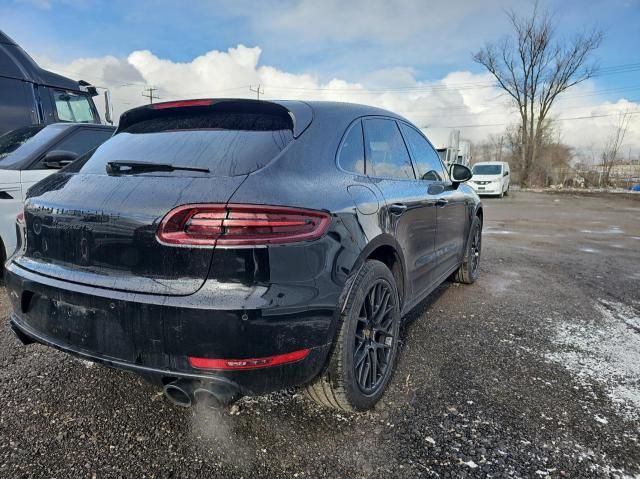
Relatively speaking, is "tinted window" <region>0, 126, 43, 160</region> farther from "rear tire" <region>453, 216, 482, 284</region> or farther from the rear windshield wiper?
"rear tire" <region>453, 216, 482, 284</region>

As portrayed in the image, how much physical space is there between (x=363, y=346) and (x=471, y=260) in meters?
2.87

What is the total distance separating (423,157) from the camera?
3.53m

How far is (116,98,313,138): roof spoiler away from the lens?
2.14m

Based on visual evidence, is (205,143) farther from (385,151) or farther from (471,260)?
(471,260)

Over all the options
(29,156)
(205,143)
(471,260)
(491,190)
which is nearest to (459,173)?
(471,260)

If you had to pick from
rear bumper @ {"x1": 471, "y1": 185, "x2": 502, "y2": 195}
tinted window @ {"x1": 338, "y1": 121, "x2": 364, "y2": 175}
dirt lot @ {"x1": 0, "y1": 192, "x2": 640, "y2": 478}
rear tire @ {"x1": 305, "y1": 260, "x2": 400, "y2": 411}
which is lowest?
rear bumper @ {"x1": 471, "y1": 185, "x2": 502, "y2": 195}

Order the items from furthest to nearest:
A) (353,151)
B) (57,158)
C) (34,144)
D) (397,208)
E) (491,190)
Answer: (491,190)
(34,144)
(57,158)
(397,208)
(353,151)

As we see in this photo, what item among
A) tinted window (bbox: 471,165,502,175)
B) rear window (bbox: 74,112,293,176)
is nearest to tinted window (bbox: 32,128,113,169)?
A: rear window (bbox: 74,112,293,176)

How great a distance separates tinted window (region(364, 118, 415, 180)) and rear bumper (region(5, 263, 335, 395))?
1.10 metres

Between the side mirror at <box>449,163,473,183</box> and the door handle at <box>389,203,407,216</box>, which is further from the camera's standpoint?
the side mirror at <box>449,163,473,183</box>

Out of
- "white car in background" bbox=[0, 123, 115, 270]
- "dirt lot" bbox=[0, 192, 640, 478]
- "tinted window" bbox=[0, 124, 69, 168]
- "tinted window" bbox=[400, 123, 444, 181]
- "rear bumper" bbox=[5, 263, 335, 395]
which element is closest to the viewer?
"rear bumper" bbox=[5, 263, 335, 395]

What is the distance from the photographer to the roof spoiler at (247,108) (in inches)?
84.1

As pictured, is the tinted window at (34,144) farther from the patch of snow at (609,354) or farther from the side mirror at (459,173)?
the patch of snow at (609,354)

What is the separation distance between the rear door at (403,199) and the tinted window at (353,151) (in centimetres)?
7
